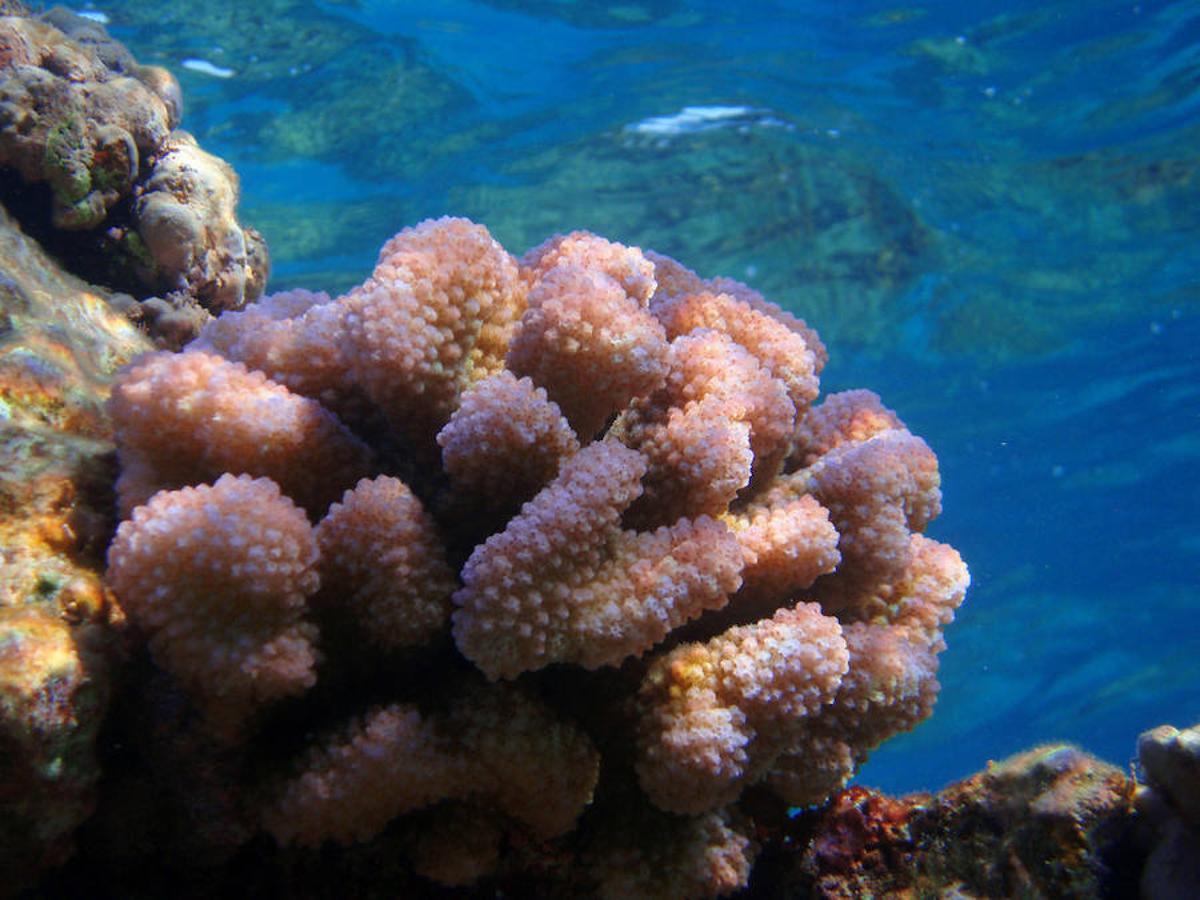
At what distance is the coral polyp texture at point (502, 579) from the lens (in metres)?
1.82

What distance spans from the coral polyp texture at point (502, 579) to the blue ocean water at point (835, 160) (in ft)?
32.4

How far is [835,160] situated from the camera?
13.2 meters

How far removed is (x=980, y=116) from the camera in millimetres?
11656

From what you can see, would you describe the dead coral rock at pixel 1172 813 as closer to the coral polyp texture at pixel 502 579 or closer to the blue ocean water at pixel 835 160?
the coral polyp texture at pixel 502 579

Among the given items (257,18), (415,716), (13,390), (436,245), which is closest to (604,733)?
(415,716)

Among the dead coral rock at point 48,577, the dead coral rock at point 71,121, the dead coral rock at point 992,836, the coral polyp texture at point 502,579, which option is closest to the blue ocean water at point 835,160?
the dead coral rock at point 71,121

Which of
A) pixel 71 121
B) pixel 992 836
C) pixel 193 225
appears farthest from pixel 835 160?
pixel 992 836

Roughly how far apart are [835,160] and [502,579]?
43.3 ft

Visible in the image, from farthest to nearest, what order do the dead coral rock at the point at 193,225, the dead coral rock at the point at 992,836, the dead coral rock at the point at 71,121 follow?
the dead coral rock at the point at 193,225 < the dead coral rock at the point at 71,121 < the dead coral rock at the point at 992,836

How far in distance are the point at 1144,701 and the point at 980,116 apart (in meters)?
33.5

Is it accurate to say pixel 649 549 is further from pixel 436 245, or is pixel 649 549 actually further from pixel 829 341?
pixel 829 341

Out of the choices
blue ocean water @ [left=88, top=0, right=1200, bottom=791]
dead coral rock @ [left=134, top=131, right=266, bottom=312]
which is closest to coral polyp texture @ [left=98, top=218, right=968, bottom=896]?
dead coral rock @ [left=134, top=131, right=266, bottom=312]

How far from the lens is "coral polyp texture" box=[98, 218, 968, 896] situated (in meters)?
1.82

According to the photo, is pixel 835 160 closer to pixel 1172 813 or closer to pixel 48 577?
pixel 1172 813
